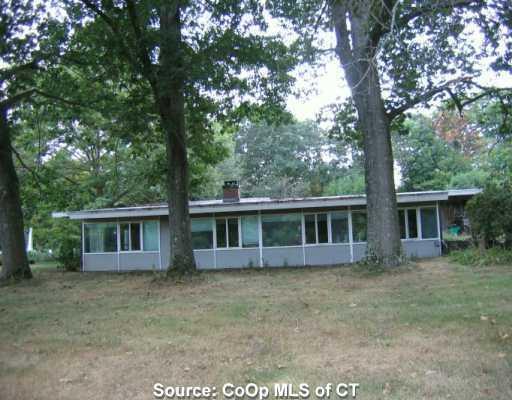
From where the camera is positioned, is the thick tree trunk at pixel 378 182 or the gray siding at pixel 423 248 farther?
the gray siding at pixel 423 248

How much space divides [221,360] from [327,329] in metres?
2.00

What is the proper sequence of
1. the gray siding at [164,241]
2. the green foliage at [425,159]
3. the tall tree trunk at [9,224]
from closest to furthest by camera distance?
the tall tree trunk at [9,224], the gray siding at [164,241], the green foliage at [425,159]

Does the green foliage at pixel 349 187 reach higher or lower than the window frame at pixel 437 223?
higher

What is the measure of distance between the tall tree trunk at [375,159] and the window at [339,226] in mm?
6502

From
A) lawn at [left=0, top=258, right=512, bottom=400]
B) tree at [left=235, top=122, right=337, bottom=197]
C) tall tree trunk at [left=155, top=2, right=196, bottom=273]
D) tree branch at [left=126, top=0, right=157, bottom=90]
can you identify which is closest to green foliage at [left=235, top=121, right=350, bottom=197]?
tree at [left=235, top=122, right=337, bottom=197]

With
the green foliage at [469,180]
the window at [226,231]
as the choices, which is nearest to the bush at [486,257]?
the window at [226,231]

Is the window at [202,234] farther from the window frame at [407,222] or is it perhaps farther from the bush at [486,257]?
the bush at [486,257]

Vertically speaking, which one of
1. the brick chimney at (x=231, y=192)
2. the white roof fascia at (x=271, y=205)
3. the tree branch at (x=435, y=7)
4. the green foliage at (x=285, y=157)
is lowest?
the white roof fascia at (x=271, y=205)

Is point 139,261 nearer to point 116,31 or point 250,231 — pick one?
point 250,231

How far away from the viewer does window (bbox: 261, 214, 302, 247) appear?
20.0 metres

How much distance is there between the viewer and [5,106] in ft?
47.8

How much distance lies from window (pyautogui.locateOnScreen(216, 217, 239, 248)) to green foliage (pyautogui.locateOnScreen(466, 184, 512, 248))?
9.35 metres

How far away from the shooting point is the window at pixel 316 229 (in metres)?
19.9

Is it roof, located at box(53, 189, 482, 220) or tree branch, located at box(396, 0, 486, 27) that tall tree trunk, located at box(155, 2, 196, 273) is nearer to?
roof, located at box(53, 189, 482, 220)
